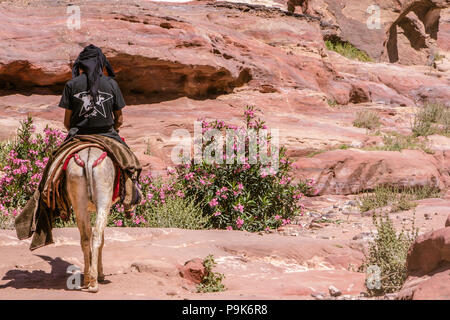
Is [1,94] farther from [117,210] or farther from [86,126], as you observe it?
[86,126]

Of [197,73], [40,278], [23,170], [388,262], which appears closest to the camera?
[40,278]

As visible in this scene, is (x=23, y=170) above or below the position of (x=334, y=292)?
below

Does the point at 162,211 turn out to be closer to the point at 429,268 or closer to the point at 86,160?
the point at 86,160

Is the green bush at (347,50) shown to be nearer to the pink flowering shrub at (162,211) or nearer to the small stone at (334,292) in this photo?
the pink flowering shrub at (162,211)

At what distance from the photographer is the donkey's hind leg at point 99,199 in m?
4.86

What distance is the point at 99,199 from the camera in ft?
16.2

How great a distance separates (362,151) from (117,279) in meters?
8.85

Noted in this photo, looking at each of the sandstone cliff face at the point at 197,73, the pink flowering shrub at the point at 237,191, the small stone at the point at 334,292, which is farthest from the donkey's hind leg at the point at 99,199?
the sandstone cliff face at the point at 197,73

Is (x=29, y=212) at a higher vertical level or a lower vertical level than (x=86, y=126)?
lower

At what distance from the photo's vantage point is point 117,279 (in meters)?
5.45

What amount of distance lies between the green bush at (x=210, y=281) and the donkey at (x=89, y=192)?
3.52ft

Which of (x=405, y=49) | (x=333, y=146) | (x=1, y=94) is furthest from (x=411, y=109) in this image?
(x=1, y=94)

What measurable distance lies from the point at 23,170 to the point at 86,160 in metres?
4.55

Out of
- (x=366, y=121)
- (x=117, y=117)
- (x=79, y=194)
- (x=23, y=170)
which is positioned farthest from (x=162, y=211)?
(x=366, y=121)
